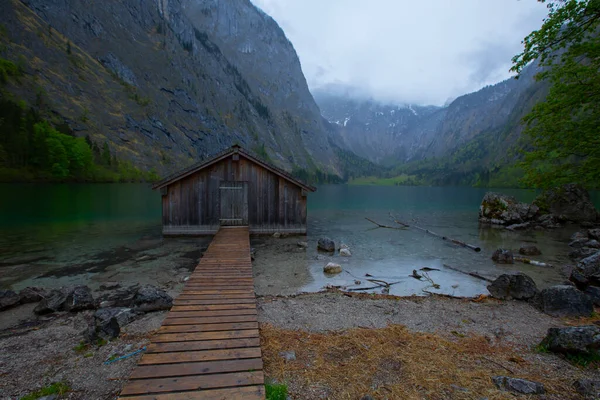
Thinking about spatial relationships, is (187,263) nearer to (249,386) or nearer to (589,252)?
(249,386)

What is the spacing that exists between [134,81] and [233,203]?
13098cm

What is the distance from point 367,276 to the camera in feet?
44.2

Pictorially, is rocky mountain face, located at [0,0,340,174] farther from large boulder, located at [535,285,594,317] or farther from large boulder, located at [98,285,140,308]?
large boulder, located at [535,285,594,317]

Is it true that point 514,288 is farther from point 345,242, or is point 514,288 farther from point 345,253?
point 345,242

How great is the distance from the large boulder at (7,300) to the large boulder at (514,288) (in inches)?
599

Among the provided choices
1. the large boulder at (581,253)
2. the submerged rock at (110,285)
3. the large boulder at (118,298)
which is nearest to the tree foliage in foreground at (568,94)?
the large boulder at (581,253)

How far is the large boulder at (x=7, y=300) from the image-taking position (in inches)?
338

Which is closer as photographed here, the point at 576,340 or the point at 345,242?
the point at 576,340

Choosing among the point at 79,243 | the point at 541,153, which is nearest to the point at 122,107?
the point at 79,243

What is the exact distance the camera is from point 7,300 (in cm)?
868

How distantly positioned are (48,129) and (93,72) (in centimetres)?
5180

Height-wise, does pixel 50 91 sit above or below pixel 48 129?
above

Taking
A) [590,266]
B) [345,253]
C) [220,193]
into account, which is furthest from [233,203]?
[590,266]

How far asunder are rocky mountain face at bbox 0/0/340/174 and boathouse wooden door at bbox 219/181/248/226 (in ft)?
291
